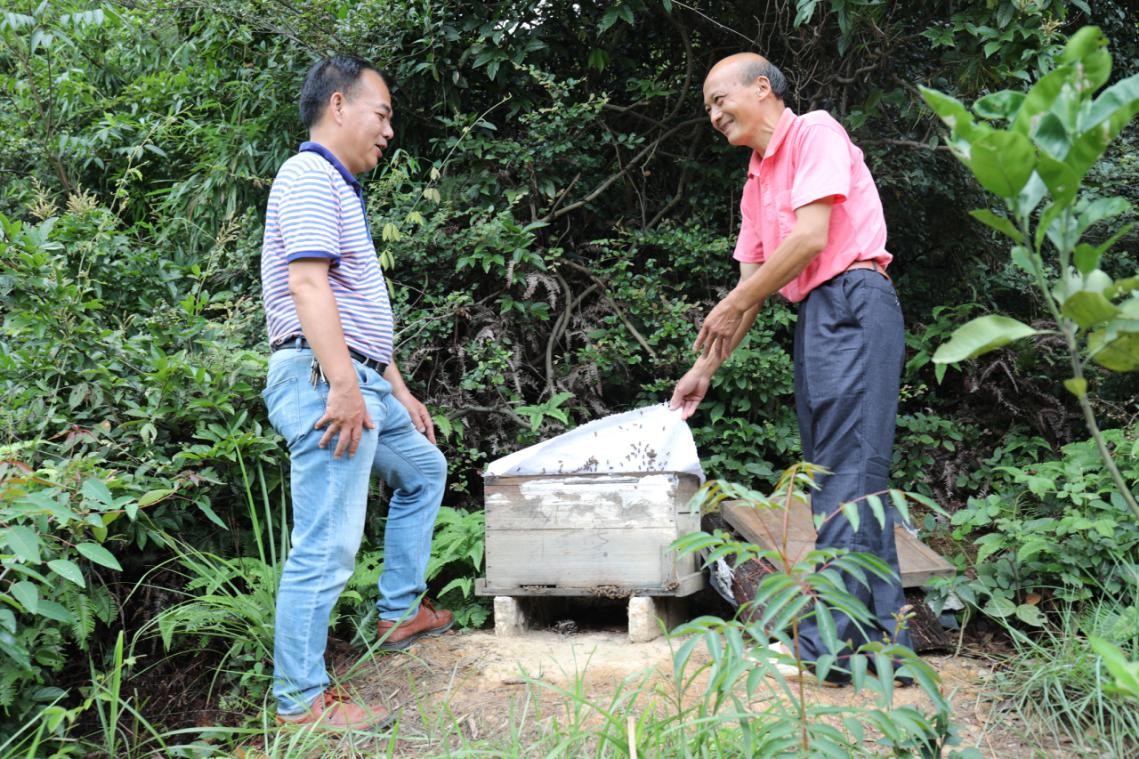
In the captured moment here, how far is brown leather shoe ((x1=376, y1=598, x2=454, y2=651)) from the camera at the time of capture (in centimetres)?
326

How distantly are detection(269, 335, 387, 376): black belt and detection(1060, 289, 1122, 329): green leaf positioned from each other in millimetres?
2005

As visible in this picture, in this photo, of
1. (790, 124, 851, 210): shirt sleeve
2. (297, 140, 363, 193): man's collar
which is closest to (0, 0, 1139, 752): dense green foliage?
(297, 140, 363, 193): man's collar

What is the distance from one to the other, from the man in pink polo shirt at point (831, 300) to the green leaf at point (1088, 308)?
63.2 inches

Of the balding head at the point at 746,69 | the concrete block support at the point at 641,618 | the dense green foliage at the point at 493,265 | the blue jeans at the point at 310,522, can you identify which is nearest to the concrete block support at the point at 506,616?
the dense green foliage at the point at 493,265

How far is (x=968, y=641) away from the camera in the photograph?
132 inches

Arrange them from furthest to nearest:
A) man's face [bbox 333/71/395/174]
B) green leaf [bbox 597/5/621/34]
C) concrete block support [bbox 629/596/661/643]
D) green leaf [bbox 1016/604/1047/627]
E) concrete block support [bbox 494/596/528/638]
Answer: green leaf [bbox 597/5/621/34]
concrete block support [bbox 494/596/528/638]
concrete block support [bbox 629/596/661/643]
green leaf [bbox 1016/604/1047/627]
man's face [bbox 333/71/395/174]

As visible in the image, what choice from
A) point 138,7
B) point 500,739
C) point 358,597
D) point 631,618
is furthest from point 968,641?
point 138,7

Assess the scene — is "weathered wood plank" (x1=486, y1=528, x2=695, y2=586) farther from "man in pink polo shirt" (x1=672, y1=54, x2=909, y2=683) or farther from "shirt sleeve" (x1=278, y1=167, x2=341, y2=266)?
"shirt sleeve" (x1=278, y1=167, x2=341, y2=266)

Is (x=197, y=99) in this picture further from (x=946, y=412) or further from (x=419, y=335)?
(x=946, y=412)

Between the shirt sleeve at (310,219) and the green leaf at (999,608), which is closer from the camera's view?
the shirt sleeve at (310,219)

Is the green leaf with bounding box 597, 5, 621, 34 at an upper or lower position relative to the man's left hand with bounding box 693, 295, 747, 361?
upper

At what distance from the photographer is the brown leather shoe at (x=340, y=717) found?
265cm

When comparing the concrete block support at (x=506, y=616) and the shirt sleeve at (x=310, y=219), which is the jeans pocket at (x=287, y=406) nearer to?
the shirt sleeve at (x=310, y=219)

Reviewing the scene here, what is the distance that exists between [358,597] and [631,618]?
0.94m
